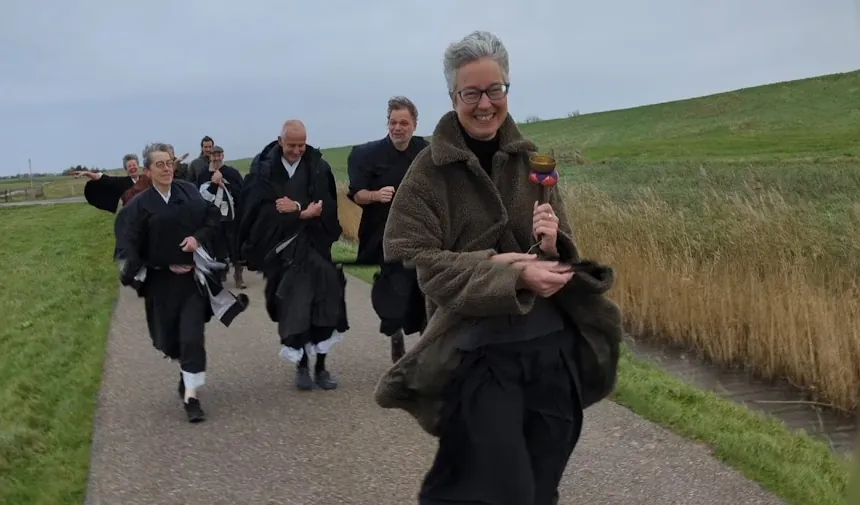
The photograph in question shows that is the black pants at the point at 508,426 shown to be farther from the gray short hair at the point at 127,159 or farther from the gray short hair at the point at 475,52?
the gray short hair at the point at 127,159

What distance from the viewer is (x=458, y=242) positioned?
3166mm

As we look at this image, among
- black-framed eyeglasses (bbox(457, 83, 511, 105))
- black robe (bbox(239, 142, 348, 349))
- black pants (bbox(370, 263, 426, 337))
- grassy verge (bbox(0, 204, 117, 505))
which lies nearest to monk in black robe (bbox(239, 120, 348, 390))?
black robe (bbox(239, 142, 348, 349))

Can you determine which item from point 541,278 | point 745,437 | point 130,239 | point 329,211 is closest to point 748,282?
point 745,437

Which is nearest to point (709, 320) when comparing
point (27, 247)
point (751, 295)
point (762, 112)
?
point (751, 295)

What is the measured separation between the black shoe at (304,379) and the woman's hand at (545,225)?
471 centimetres

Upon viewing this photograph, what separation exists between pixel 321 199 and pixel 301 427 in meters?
2.10

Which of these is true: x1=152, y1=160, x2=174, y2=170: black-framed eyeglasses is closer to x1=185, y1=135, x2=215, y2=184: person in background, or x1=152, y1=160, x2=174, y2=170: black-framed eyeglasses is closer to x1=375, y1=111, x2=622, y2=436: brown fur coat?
x1=375, y1=111, x2=622, y2=436: brown fur coat

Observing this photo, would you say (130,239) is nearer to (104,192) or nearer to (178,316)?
(178,316)

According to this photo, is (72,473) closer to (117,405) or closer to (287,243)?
(117,405)

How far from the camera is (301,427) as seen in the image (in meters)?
6.38

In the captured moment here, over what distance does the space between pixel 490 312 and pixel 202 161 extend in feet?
35.0

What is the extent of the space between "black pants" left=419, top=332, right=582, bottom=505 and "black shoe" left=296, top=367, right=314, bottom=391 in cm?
433

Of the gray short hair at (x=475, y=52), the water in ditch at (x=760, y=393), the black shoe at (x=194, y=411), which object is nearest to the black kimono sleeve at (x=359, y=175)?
the black shoe at (x=194, y=411)

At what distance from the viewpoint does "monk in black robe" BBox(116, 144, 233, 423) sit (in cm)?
683
